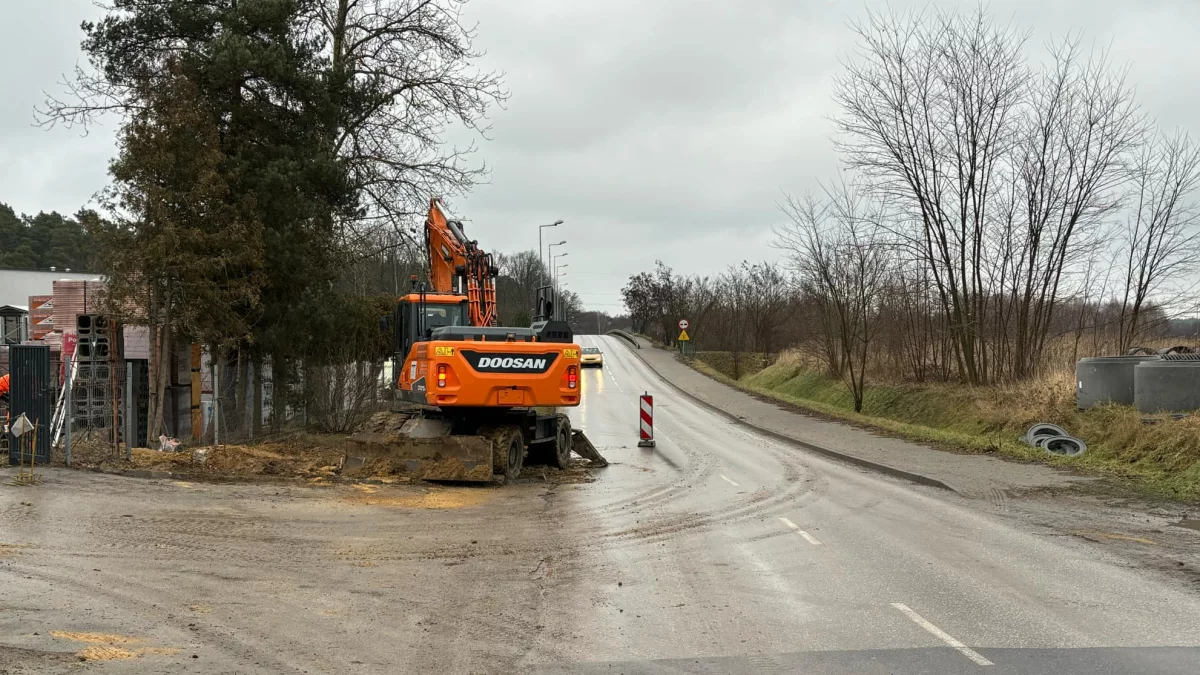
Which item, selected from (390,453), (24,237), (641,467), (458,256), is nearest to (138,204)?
(458,256)

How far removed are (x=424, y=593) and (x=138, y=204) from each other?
14.4 m

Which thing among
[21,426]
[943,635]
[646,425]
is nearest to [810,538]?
[943,635]

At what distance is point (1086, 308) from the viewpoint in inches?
1077

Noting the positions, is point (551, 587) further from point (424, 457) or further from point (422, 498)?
point (424, 457)

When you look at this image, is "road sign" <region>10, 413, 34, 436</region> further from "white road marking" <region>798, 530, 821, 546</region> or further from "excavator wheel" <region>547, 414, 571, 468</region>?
"white road marking" <region>798, 530, 821, 546</region>

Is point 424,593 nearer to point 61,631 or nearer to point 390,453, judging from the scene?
point 61,631

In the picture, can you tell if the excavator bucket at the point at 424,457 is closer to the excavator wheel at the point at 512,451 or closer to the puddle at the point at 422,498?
the excavator wheel at the point at 512,451

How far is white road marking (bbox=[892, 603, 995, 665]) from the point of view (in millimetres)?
5930


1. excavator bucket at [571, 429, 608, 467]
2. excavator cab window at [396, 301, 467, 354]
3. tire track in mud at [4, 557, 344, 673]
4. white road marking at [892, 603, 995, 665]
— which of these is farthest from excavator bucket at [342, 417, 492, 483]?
white road marking at [892, 603, 995, 665]

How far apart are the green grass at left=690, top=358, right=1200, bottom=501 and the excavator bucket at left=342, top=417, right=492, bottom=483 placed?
10.3 meters

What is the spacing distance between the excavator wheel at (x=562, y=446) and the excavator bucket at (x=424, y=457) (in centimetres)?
263

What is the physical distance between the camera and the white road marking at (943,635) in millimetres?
5930

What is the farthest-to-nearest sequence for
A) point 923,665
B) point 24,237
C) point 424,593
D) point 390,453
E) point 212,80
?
1. point 24,237
2. point 212,80
3. point 390,453
4. point 424,593
5. point 923,665

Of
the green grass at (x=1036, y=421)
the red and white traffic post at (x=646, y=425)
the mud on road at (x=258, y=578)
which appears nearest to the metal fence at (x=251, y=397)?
the red and white traffic post at (x=646, y=425)
